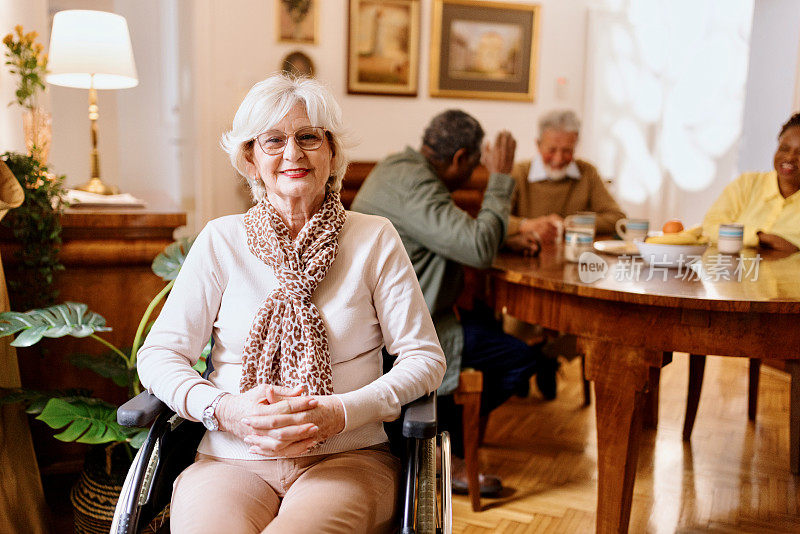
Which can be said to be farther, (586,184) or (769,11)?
(769,11)

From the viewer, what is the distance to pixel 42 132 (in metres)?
2.17

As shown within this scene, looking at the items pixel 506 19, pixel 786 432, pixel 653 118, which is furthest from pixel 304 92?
pixel 653 118

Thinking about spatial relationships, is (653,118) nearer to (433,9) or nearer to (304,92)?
(433,9)

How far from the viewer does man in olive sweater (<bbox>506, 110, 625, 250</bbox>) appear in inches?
123

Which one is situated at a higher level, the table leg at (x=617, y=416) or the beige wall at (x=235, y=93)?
the beige wall at (x=235, y=93)

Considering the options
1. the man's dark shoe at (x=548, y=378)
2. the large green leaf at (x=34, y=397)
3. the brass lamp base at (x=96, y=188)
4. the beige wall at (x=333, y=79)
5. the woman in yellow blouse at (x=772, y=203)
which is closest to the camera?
the large green leaf at (x=34, y=397)

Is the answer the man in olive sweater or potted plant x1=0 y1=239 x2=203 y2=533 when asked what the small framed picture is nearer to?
the man in olive sweater

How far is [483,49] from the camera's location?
495 cm

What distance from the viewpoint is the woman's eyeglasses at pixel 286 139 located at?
1.46m

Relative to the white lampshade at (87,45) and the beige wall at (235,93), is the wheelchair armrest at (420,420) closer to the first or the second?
the white lampshade at (87,45)

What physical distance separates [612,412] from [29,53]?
6.29ft

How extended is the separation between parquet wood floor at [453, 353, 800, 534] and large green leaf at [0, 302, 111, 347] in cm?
123

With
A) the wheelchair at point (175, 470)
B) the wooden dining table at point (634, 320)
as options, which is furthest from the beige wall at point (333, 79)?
the wheelchair at point (175, 470)

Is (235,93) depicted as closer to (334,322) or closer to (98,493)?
(98,493)
